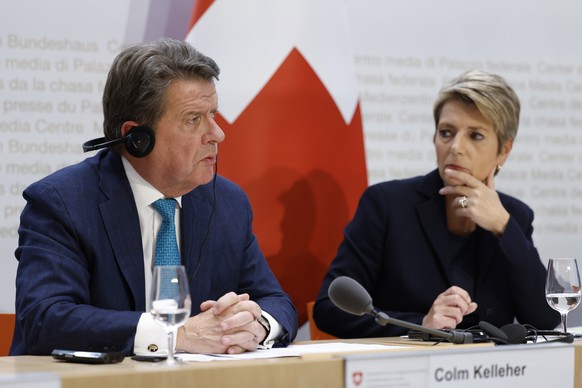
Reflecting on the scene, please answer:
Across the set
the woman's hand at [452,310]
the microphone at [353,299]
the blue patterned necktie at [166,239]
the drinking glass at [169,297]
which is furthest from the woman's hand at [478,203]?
the drinking glass at [169,297]

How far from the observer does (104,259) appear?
256 cm

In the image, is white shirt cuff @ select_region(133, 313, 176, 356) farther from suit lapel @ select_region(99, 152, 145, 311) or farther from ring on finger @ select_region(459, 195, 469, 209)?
ring on finger @ select_region(459, 195, 469, 209)

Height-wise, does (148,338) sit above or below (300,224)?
below

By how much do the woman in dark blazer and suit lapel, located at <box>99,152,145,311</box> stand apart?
886mm

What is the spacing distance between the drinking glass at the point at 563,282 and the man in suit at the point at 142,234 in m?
0.79

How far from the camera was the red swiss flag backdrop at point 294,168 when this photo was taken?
3.68m

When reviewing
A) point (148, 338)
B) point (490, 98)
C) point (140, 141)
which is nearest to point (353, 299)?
point (148, 338)

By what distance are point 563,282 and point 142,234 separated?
1.29 meters

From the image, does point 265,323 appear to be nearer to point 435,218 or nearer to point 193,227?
point 193,227

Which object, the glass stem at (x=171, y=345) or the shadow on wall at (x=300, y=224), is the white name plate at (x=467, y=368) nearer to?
the glass stem at (x=171, y=345)

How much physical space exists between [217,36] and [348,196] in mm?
921

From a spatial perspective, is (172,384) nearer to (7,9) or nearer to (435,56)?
(7,9)

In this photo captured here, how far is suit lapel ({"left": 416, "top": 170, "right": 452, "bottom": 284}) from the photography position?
3346 mm

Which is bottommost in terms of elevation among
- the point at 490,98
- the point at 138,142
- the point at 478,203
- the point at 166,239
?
the point at 166,239
